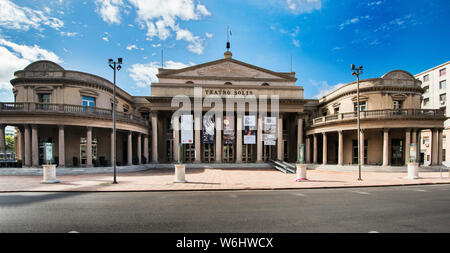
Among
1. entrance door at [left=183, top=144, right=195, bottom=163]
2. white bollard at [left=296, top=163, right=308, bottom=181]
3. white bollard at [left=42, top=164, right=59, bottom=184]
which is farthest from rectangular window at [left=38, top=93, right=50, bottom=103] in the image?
white bollard at [left=296, top=163, right=308, bottom=181]

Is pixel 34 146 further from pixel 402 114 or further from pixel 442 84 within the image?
pixel 442 84

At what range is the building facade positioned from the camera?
33562 millimetres

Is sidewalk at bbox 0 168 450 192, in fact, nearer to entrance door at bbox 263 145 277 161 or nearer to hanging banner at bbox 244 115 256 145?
hanging banner at bbox 244 115 256 145

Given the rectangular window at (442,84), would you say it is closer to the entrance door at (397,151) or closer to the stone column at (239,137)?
the entrance door at (397,151)

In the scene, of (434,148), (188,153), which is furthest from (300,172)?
(434,148)

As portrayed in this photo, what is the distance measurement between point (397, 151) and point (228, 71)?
26.8m

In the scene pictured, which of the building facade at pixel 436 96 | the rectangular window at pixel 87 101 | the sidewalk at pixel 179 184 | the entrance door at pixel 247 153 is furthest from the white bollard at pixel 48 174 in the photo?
the building facade at pixel 436 96

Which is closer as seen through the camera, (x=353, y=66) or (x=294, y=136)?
(x=353, y=66)

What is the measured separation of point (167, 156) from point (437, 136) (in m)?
36.8

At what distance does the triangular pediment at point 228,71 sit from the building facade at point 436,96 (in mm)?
29555

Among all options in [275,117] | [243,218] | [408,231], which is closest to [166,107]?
[275,117]

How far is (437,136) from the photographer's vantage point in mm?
23312

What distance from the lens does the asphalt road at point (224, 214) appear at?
550 cm
